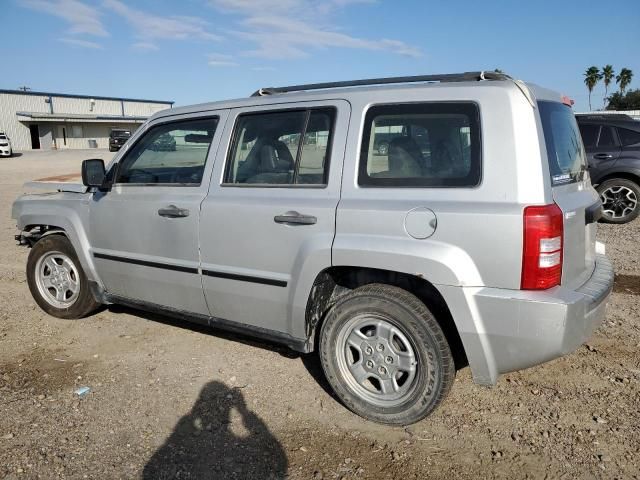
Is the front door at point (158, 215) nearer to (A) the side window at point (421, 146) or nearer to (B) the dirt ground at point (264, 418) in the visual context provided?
(B) the dirt ground at point (264, 418)

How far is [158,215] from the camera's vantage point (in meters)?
3.80

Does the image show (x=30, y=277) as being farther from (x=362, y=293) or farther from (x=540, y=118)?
(x=540, y=118)

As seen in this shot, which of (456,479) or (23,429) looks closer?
(456,479)

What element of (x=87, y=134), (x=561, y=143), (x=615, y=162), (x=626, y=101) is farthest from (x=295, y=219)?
(x=626, y=101)

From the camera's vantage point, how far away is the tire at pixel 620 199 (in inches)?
343

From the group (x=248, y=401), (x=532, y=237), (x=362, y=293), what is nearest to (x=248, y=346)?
(x=248, y=401)

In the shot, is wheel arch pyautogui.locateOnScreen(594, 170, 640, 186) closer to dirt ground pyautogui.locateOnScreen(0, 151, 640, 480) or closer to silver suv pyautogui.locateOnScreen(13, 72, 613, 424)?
dirt ground pyautogui.locateOnScreen(0, 151, 640, 480)

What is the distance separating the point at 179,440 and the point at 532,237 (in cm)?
224

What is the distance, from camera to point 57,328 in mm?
4668

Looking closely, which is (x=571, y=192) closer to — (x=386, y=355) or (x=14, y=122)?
(x=386, y=355)

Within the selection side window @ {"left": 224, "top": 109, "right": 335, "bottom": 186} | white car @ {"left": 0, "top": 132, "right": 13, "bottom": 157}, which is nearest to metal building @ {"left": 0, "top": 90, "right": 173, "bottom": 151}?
white car @ {"left": 0, "top": 132, "right": 13, "bottom": 157}

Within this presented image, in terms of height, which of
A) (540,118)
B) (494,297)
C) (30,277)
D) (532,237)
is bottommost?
(30,277)

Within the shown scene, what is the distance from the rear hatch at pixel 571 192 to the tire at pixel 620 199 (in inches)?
246

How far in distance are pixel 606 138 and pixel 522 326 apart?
25.8 ft
